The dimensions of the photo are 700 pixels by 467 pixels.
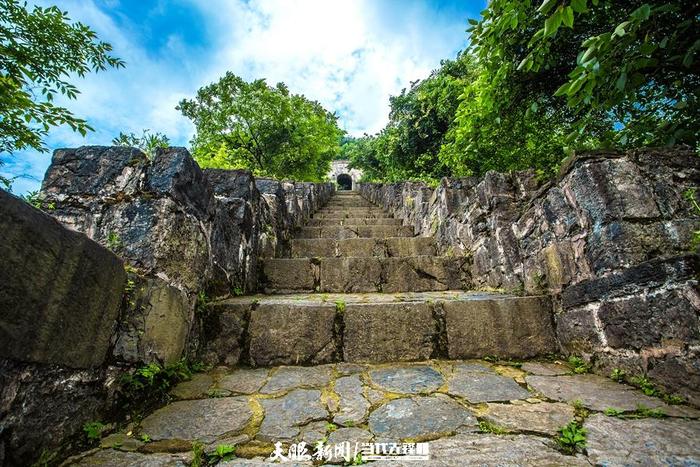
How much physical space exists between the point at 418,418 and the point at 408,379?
39cm

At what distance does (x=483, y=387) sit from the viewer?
5.31ft

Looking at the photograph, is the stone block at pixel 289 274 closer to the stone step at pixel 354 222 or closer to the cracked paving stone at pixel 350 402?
the cracked paving stone at pixel 350 402

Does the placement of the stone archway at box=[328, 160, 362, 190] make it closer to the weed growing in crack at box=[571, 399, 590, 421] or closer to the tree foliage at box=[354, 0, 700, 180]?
the tree foliage at box=[354, 0, 700, 180]

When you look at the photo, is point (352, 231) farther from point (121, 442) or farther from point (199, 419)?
point (121, 442)

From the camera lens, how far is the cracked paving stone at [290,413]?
1.24m

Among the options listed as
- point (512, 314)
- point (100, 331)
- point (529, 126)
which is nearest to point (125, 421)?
point (100, 331)

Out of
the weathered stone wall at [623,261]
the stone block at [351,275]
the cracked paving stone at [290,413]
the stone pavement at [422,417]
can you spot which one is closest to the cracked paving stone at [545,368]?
the stone pavement at [422,417]

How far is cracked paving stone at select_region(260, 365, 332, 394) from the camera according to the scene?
5.44 ft

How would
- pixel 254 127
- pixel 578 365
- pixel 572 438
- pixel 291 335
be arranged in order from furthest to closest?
1. pixel 254 127
2. pixel 291 335
3. pixel 578 365
4. pixel 572 438

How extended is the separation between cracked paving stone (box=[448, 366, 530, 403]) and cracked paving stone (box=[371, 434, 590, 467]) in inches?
12.6

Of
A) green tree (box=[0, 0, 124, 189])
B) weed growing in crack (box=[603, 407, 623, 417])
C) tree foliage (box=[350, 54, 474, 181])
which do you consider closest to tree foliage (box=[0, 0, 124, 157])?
green tree (box=[0, 0, 124, 189])

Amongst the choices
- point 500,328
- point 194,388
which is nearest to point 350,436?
point 194,388

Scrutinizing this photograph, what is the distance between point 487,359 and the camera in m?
1.99

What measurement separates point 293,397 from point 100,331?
909 millimetres
